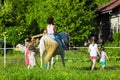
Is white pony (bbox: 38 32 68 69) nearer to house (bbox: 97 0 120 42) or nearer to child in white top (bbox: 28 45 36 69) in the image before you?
child in white top (bbox: 28 45 36 69)

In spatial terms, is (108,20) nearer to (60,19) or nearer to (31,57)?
(60,19)

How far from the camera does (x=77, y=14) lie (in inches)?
1464

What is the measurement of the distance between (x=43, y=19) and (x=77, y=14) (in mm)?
2730

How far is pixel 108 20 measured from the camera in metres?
43.5

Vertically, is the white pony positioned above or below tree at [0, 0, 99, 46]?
below

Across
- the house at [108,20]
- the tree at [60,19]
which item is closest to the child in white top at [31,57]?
the tree at [60,19]

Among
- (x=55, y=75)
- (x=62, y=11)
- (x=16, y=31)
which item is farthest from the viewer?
(x=16, y=31)

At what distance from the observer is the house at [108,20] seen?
131ft

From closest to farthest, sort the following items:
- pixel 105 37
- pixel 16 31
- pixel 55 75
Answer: pixel 55 75 < pixel 16 31 < pixel 105 37

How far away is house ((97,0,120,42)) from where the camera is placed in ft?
131

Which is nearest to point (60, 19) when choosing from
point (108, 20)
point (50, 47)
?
point (108, 20)

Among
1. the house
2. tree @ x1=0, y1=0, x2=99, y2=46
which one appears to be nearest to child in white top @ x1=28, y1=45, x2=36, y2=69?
tree @ x1=0, y1=0, x2=99, y2=46

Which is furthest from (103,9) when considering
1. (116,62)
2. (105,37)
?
(116,62)

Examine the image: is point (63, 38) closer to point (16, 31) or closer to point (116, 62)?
point (116, 62)
